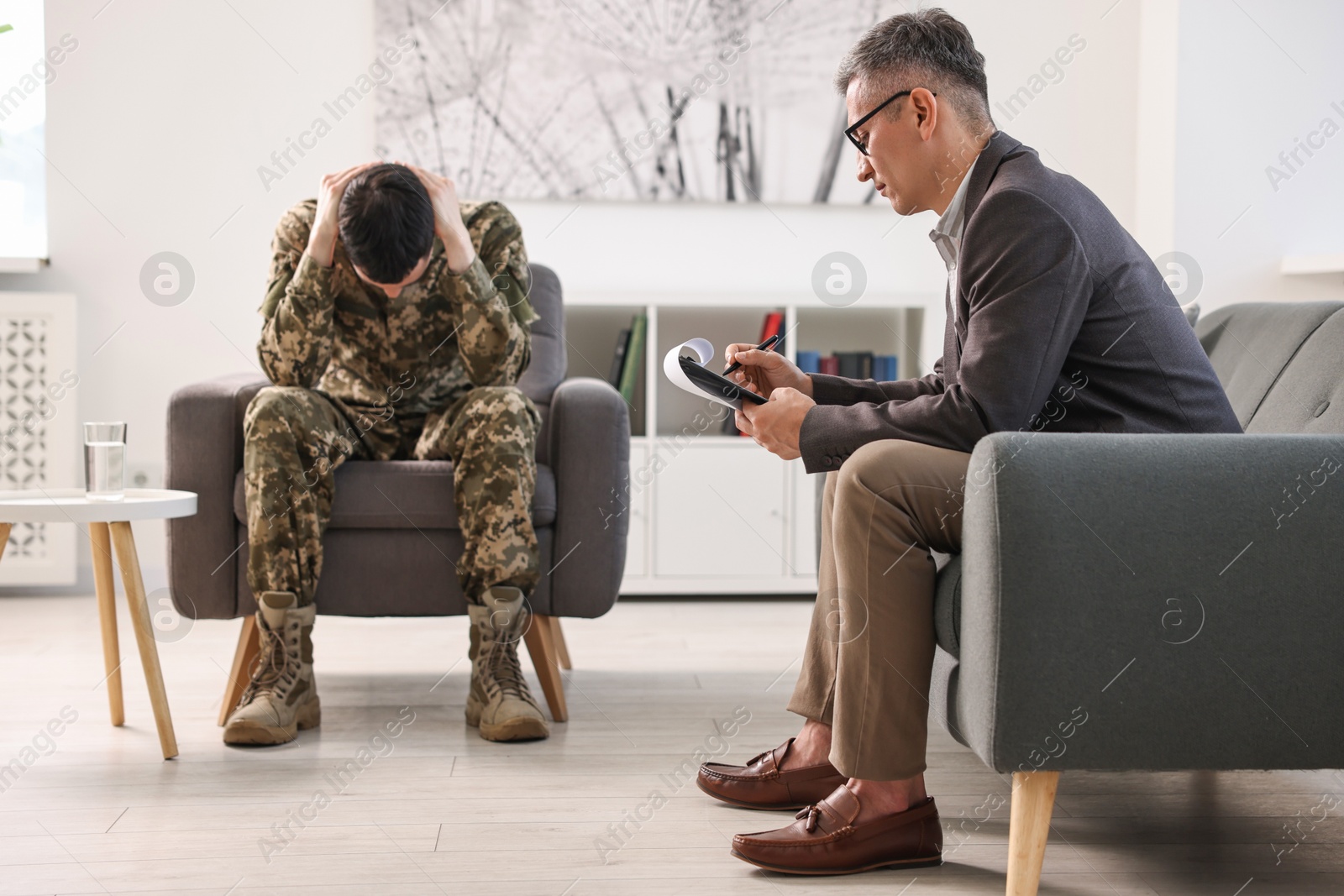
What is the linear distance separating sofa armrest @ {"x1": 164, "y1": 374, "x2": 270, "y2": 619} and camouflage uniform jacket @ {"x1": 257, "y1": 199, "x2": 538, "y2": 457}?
13cm

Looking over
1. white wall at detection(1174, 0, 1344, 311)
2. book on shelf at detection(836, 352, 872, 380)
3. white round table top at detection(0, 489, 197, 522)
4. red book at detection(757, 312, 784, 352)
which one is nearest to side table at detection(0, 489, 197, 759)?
white round table top at detection(0, 489, 197, 522)

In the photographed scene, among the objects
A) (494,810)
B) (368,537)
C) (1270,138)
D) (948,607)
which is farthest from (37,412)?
(1270,138)

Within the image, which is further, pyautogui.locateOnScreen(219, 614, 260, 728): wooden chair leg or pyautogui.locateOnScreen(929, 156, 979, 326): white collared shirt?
pyautogui.locateOnScreen(219, 614, 260, 728): wooden chair leg

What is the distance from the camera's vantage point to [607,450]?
1.94 meters

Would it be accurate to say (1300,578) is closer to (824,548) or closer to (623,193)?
(824,548)

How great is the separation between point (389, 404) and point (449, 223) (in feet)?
1.19

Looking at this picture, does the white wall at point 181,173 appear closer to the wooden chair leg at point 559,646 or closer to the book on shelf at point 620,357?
the book on shelf at point 620,357

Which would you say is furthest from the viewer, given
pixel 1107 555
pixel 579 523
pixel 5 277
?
pixel 5 277

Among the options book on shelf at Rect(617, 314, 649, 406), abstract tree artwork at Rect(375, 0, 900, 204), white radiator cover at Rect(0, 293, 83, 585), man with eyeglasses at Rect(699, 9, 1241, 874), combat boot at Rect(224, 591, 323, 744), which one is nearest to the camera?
man with eyeglasses at Rect(699, 9, 1241, 874)

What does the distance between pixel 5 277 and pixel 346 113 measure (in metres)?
1.08

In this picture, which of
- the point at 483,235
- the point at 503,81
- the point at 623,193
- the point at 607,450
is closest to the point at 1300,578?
the point at 607,450

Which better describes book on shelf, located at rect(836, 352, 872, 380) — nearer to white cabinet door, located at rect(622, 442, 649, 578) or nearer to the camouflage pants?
white cabinet door, located at rect(622, 442, 649, 578)

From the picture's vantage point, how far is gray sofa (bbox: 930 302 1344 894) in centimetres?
107

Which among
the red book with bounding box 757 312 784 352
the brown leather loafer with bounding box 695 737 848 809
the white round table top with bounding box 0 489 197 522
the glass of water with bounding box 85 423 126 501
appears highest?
the red book with bounding box 757 312 784 352
